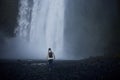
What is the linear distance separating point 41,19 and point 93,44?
19.0m

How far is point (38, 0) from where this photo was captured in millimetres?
78125

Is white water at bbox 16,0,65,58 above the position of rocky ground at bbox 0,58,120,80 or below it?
above

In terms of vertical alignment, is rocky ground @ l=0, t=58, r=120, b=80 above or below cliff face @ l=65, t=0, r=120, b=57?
below

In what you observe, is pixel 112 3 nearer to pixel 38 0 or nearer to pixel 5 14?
pixel 38 0

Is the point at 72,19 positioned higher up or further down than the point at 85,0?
further down

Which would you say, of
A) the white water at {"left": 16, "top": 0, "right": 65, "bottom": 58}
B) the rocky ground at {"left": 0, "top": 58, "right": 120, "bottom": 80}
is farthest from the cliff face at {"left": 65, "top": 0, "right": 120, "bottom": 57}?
the rocky ground at {"left": 0, "top": 58, "right": 120, "bottom": 80}

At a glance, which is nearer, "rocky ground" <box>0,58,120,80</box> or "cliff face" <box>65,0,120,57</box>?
"rocky ground" <box>0,58,120,80</box>

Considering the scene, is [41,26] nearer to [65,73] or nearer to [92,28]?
Result: [92,28]

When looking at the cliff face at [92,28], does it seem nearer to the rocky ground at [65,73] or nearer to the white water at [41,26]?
the white water at [41,26]

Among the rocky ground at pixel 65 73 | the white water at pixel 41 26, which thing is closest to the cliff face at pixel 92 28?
the white water at pixel 41 26

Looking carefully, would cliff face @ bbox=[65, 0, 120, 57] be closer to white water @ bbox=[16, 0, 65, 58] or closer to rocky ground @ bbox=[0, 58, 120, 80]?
white water @ bbox=[16, 0, 65, 58]

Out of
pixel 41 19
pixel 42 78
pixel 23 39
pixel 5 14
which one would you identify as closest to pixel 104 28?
pixel 41 19

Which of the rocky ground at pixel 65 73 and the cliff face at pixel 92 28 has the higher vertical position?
the cliff face at pixel 92 28

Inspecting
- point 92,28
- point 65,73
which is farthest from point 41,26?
point 65,73
